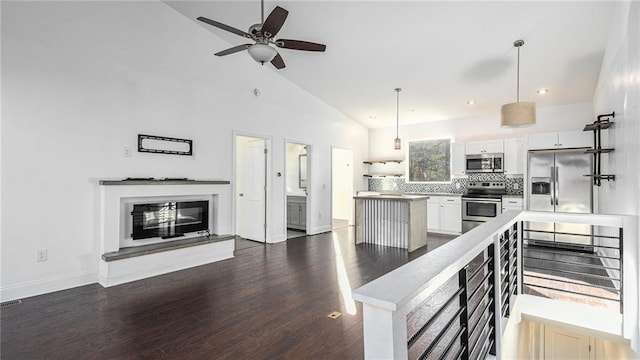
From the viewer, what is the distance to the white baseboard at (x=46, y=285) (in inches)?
125

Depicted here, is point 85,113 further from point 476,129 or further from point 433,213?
point 476,129

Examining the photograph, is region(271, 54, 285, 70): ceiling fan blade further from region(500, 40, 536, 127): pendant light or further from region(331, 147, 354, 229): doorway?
region(331, 147, 354, 229): doorway

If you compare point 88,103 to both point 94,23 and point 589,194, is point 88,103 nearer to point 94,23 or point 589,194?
point 94,23

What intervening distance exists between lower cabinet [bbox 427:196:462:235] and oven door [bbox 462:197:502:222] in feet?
0.43

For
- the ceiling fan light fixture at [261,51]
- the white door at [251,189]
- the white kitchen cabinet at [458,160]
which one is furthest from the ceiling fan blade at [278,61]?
the white kitchen cabinet at [458,160]

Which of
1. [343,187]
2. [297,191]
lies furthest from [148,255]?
[343,187]

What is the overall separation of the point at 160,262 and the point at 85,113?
1986 mm

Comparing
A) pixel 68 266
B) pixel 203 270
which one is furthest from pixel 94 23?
pixel 203 270

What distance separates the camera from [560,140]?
17.2 feet

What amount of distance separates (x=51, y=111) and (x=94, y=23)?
3.81ft

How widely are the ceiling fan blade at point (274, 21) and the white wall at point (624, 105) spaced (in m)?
2.64

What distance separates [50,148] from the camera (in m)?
3.42

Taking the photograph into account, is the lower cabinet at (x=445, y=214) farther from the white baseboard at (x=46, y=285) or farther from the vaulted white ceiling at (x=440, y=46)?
the white baseboard at (x=46, y=285)

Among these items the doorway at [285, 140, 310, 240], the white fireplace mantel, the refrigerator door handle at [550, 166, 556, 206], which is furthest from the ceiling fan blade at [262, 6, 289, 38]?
the refrigerator door handle at [550, 166, 556, 206]
